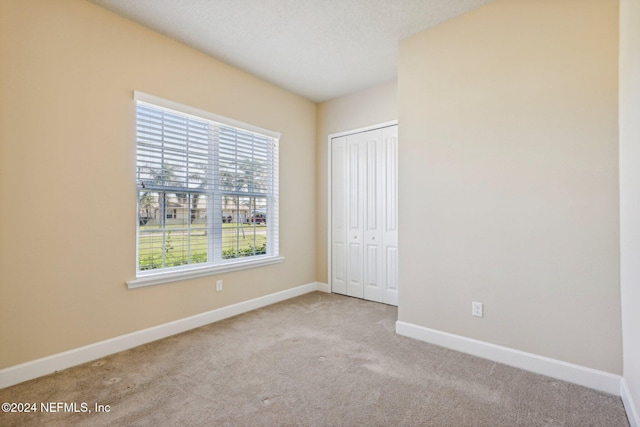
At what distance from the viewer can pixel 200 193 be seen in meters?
3.22

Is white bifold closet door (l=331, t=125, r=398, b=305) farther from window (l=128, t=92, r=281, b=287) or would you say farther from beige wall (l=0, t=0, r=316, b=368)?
beige wall (l=0, t=0, r=316, b=368)

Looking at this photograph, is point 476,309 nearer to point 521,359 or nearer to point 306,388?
point 521,359

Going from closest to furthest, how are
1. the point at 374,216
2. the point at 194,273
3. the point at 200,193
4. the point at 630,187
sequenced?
the point at 630,187 → the point at 194,273 → the point at 200,193 → the point at 374,216

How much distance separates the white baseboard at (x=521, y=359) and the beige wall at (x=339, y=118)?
1941 mm

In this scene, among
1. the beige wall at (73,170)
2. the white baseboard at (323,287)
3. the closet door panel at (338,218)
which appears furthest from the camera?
the white baseboard at (323,287)

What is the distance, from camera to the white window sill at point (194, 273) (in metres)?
2.71

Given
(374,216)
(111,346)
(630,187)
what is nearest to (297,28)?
(374,216)

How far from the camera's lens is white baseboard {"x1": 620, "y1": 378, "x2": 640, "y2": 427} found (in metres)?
1.59

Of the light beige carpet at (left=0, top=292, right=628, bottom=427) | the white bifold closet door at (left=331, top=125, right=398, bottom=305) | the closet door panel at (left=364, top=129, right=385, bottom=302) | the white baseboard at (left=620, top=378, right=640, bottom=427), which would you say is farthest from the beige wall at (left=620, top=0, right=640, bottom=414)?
the closet door panel at (left=364, top=129, right=385, bottom=302)

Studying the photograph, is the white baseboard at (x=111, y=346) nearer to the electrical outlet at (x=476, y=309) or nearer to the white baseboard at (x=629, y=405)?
the electrical outlet at (x=476, y=309)

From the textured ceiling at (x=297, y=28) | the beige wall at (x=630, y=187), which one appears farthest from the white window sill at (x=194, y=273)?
the beige wall at (x=630, y=187)

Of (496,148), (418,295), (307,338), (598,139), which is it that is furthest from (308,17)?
(307,338)

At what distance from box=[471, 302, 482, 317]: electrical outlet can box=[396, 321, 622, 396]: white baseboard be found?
0.21 m

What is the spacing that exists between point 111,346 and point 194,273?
2.85 ft
